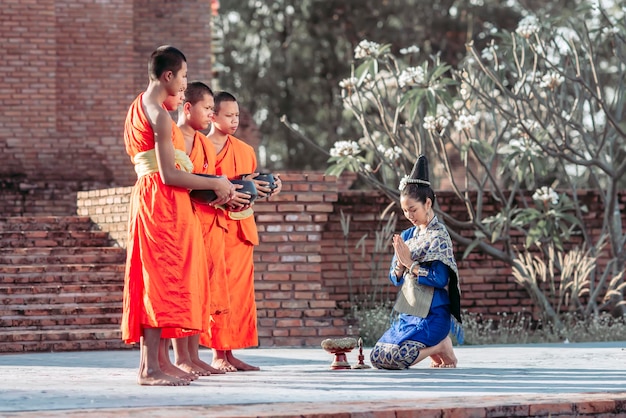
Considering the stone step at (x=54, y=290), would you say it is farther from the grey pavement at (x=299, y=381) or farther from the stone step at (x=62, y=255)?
the grey pavement at (x=299, y=381)

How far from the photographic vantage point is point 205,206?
683cm

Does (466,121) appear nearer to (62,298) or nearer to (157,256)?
(62,298)

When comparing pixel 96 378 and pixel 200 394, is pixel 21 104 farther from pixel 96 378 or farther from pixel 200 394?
pixel 200 394

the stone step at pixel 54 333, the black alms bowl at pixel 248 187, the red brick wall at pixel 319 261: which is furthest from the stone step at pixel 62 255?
the black alms bowl at pixel 248 187

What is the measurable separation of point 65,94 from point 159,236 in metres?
9.30

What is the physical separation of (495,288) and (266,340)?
3155 mm

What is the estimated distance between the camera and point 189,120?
687 centimetres

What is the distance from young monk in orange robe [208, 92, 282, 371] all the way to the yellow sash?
0.70m

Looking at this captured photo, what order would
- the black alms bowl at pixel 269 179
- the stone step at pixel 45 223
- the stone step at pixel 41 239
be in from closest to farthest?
1. the black alms bowl at pixel 269 179
2. the stone step at pixel 41 239
3. the stone step at pixel 45 223

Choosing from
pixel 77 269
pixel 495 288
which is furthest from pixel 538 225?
pixel 77 269

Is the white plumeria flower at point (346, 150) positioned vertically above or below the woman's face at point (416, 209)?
above

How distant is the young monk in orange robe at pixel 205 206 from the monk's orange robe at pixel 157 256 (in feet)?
1.78

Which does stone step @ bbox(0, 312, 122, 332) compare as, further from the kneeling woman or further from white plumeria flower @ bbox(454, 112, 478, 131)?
white plumeria flower @ bbox(454, 112, 478, 131)

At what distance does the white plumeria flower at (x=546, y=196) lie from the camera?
1124cm
